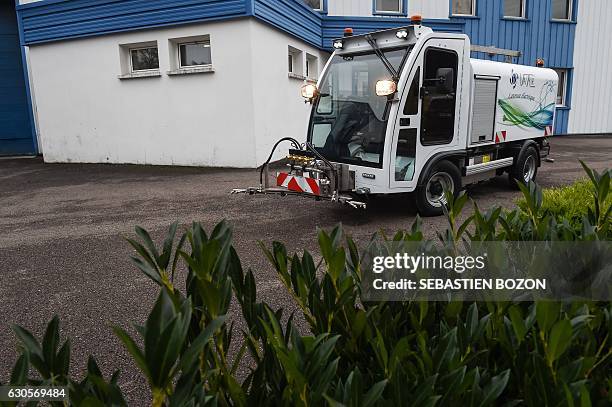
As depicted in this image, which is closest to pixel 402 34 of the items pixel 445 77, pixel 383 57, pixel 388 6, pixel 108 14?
pixel 383 57

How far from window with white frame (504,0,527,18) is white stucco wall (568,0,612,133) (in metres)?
2.55

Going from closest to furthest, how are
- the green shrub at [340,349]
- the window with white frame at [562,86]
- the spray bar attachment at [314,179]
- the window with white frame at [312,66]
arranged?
the green shrub at [340,349], the spray bar attachment at [314,179], the window with white frame at [312,66], the window with white frame at [562,86]

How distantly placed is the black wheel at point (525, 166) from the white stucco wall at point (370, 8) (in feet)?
32.8

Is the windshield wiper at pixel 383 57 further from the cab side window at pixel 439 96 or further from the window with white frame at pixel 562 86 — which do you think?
the window with white frame at pixel 562 86

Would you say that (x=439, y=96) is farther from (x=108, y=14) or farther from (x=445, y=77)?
(x=108, y=14)

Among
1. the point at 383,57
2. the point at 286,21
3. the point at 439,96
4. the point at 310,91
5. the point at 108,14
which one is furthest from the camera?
the point at 286,21

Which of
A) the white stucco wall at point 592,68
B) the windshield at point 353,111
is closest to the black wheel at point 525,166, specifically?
the windshield at point 353,111

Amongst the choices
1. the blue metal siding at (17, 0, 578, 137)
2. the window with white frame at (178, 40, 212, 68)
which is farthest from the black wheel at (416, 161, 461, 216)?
the window with white frame at (178, 40, 212, 68)

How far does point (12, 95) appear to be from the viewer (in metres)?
15.7

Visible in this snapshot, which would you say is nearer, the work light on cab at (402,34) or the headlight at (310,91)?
the work light on cab at (402,34)

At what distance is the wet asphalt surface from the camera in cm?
388

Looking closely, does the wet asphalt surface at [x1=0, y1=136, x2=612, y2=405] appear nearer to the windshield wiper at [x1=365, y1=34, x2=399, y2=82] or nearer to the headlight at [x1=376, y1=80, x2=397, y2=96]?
the headlight at [x1=376, y1=80, x2=397, y2=96]

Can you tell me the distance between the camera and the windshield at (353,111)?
21.4 ft

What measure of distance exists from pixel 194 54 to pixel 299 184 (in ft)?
23.3
